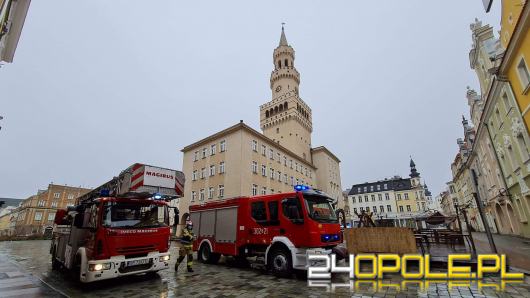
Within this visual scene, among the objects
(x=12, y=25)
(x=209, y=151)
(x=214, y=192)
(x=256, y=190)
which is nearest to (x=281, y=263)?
(x=12, y=25)

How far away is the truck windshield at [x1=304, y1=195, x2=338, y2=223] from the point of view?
352 inches

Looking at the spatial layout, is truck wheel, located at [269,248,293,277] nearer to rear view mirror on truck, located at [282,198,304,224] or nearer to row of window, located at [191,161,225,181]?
rear view mirror on truck, located at [282,198,304,224]

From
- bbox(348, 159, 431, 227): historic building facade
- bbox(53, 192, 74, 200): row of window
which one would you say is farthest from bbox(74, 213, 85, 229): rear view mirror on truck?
bbox(53, 192, 74, 200): row of window

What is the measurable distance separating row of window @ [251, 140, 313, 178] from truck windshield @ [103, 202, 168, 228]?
23430 millimetres

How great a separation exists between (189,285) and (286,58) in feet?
181

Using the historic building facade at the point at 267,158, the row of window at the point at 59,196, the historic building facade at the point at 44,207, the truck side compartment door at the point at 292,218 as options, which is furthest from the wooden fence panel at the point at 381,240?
the row of window at the point at 59,196

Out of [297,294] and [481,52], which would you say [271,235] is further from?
[481,52]

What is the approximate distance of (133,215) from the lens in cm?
831

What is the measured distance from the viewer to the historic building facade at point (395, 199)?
60.2 metres

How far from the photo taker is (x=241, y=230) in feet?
35.2

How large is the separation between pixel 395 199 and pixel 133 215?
67.0m

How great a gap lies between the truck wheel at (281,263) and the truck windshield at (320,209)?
1.71m

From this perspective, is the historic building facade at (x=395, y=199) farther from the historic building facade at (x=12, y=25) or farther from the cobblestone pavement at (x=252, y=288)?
the historic building facade at (x=12, y=25)

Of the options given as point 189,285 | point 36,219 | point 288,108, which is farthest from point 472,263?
point 36,219
